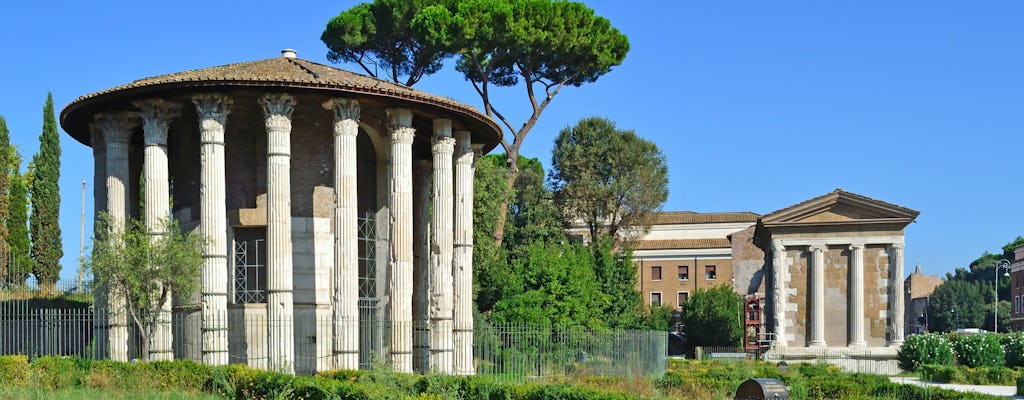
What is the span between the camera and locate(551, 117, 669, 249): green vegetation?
4672 cm

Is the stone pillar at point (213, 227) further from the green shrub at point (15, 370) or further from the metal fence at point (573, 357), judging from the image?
the metal fence at point (573, 357)

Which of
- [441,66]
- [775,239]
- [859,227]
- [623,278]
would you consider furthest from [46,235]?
[859,227]

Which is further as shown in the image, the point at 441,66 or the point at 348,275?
the point at 441,66

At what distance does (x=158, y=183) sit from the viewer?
21438mm

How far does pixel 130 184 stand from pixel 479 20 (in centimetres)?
1620

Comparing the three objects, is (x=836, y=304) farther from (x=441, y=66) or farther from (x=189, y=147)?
(x=189, y=147)

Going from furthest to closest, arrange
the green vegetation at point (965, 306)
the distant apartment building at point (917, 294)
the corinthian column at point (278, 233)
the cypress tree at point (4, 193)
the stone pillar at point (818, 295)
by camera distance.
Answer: the distant apartment building at point (917, 294)
the green vegetation at point (965, 306)
the cypress tree at point (4, 193)
the stone pillar at point (818, 295)
the corinthian column at point (278, 233)

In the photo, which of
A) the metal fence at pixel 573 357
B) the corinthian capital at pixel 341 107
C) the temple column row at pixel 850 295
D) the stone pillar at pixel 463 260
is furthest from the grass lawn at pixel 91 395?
the temple column row at pixel 850 295

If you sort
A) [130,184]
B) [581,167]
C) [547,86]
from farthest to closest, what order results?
[581,167]
[547,86]
[130,184]

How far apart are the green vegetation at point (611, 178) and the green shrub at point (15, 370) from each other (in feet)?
98.6

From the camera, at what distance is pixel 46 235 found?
128 feet

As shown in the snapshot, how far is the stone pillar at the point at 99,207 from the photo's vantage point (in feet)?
73.5

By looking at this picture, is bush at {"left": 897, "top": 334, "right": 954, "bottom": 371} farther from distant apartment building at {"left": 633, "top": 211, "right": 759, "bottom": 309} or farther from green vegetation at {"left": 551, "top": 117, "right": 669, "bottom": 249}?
distant apartment building at {"left": 633, "top": 211, "right": 759, "bottom": 309}

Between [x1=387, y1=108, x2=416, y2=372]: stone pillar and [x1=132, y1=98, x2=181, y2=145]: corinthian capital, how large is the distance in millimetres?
4400
